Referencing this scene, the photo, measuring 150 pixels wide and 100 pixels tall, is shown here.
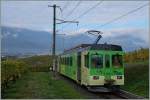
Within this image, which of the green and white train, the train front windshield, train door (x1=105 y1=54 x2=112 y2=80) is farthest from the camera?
the train front windshield

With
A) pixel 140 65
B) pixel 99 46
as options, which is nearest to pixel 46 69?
pixel 140 65

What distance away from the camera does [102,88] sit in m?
27.0

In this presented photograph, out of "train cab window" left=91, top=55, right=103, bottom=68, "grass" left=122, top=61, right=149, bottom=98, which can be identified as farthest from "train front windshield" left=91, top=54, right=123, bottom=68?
"grass" left=122, top=61, right=149, bottom=98

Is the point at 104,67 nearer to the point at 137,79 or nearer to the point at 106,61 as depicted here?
the point at 106,61

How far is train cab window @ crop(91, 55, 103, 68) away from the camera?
27.1m

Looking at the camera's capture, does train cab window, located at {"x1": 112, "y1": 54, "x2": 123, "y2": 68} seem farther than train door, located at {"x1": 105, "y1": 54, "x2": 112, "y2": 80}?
Yes

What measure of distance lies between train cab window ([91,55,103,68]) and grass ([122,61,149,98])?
7.45 ft

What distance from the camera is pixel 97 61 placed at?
27.2m

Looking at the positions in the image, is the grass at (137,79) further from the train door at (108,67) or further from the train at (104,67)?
the train door at (108,67)

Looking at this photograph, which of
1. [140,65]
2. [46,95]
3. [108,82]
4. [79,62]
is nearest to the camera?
[46,95]

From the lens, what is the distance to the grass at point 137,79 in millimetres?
27164

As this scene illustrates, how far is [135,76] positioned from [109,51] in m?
4.68

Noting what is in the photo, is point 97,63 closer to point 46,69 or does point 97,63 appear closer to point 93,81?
point 93,81

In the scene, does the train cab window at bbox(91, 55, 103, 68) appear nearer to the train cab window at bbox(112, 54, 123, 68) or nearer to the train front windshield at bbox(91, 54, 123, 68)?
the train front windshield at bbox(91, 54, 123, 68)
